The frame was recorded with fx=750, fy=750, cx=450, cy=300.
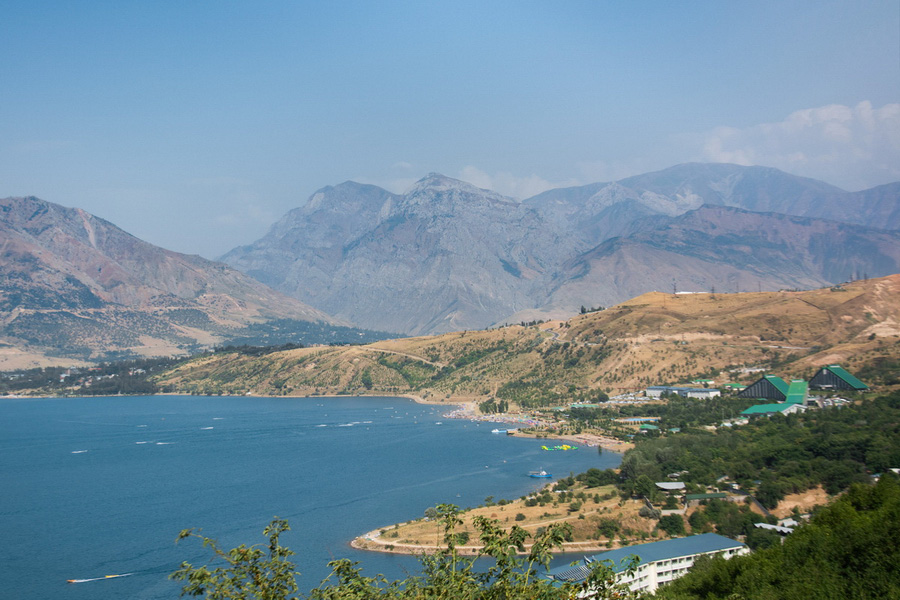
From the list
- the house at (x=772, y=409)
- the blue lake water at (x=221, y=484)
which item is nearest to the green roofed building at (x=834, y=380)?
the house at (x=772, y=409)

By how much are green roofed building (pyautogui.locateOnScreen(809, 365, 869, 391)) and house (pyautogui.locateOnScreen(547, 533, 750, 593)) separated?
206ft

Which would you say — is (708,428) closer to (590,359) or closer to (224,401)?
(590,359)

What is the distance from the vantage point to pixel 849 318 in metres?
150

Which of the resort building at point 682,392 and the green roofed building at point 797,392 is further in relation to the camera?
the resort building at point 682,392

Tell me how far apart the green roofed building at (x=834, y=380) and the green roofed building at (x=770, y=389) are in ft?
13.2

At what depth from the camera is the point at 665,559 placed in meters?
48.4

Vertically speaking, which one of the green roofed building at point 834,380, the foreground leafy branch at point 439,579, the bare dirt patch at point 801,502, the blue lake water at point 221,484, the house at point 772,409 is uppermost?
the green roofed building at point 834,380

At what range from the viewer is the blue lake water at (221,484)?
61219 millimetres

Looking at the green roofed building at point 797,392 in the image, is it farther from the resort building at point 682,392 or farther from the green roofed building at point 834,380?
the resort building at point 682,392

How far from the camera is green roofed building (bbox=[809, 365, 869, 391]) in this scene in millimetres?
105562

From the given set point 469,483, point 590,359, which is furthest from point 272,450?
point 590,359

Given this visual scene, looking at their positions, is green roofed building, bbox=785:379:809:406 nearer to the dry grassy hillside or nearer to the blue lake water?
the dry grassy hillside

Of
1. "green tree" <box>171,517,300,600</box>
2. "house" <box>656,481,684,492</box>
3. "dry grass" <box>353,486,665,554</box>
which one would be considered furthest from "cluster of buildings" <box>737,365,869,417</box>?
"green tree" <box>171,517,300,600</box>

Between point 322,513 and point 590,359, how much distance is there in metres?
108
